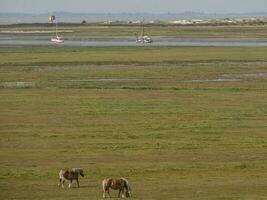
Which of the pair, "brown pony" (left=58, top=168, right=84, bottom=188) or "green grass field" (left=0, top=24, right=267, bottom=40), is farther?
"green grass field" (left=0, top=24, right=267, bottom=40)

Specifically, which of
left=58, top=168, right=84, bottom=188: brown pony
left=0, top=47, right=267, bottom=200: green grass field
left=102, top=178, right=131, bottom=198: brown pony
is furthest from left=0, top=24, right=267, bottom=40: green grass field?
left=102, top=178, right=131, bottom=198: brown pony

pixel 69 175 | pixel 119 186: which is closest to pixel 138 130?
pixel 69 175

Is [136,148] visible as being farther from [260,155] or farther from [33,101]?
[33,101]

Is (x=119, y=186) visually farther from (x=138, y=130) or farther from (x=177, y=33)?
(x=177, y=33)

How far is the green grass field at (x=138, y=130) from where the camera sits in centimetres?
2397

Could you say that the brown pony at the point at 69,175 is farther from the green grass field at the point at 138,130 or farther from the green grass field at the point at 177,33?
the green grass field at the point at 177,33

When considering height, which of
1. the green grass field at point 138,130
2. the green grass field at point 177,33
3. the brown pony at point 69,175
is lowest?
the green grass field at point 177,33

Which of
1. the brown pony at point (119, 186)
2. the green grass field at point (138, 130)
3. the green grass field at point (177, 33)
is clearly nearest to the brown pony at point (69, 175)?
the green grass field at point (138, 130)

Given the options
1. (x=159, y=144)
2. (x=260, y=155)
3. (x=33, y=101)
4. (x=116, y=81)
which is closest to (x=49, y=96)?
(x=33, y=101)

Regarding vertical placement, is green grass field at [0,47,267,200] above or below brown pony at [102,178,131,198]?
below

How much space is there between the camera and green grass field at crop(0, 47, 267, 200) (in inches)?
944

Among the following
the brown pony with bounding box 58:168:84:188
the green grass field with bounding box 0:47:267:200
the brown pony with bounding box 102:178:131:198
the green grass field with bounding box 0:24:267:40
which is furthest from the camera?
the green grass field with bounding box 0:24:267:40

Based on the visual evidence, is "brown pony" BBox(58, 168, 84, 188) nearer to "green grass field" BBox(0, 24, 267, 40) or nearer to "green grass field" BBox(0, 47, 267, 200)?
"green grass field" BBox(0, 47, 267, 200)

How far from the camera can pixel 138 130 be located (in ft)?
113
